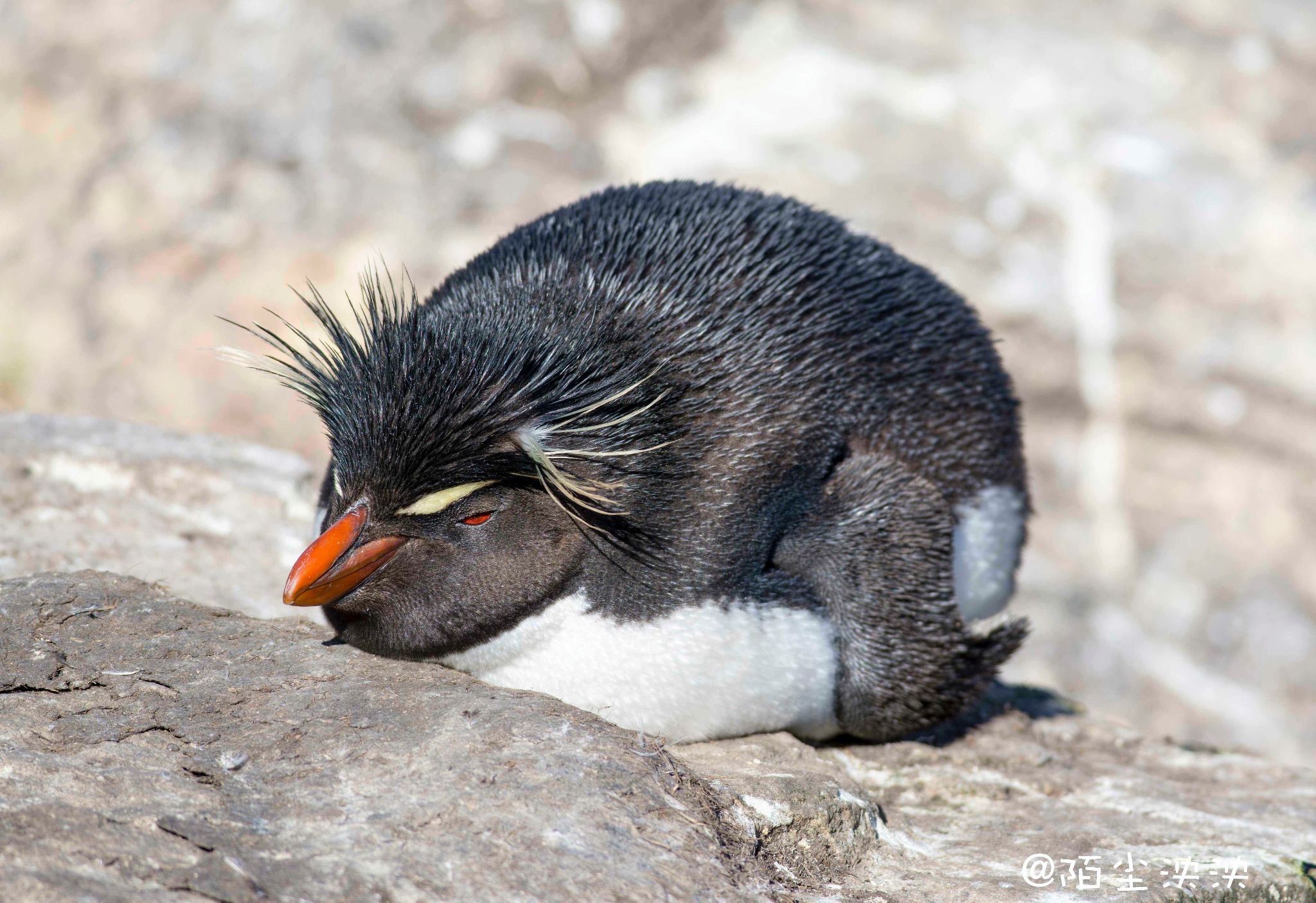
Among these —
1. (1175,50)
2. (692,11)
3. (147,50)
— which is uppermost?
(1175,50)

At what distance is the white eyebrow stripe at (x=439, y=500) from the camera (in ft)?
12.4

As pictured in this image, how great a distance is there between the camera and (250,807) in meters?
3.11

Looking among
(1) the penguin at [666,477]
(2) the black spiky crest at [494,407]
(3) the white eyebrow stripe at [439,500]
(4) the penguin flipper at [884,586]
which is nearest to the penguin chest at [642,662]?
(1) the penguin at [666,477]

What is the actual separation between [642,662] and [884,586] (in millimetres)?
962

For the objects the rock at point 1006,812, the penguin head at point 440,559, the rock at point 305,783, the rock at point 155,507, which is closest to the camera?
the rock at point 305,783

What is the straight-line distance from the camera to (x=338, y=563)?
372 cm

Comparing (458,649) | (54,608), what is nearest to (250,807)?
(458,649)

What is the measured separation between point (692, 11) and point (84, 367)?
6.04 metres

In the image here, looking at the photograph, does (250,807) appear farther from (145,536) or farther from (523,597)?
(145,536)

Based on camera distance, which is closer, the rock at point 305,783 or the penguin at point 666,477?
the rock at point 305,783

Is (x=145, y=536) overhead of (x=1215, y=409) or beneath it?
beneath

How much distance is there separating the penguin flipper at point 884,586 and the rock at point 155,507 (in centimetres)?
207

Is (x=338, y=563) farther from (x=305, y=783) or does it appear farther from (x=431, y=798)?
(x=431, y=798)

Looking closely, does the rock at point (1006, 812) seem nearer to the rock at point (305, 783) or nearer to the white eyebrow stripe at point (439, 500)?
the rock at point (305, 783)
